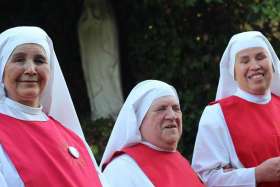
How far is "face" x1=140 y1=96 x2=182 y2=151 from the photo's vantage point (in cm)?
490

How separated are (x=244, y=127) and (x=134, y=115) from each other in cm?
86

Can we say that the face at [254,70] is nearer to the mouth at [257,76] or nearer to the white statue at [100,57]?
the mouth at [257,76]

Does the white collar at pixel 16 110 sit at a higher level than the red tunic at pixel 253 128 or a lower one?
higher

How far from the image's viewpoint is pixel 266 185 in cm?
527

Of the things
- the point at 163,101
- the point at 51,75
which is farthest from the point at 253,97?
the point at 51,75

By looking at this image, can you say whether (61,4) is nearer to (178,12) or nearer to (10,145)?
(178,12)

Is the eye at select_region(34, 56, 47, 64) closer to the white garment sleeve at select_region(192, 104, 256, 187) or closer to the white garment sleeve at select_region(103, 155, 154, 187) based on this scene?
the white garment sleeve at select_region(103, 155, 154, 187)

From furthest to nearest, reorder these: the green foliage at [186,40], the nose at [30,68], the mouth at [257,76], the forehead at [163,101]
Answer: the green foliage at [186,40] → the mouth at [257,76] → the forehead at [163,101] → the nose at [30,68]

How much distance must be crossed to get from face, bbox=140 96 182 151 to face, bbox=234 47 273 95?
0.63 m

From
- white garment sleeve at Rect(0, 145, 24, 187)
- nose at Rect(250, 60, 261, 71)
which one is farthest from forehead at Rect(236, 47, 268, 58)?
white garment sleeve at Rect(0, 145, 24, 187)

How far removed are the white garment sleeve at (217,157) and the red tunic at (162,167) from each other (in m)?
0.27

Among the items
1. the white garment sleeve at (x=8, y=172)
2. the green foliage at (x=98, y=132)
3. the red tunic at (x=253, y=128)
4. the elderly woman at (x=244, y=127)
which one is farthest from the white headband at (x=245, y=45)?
the green foliage at (x=98, y=132)

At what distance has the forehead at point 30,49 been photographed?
4262 mm

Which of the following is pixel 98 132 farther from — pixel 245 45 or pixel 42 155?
pixel 42 155
